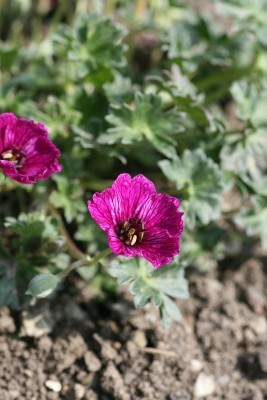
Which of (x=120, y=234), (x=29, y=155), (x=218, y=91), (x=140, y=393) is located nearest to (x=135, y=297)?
(x=120, y=234)

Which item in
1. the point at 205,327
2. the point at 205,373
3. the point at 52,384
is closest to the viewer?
the point at 52,384

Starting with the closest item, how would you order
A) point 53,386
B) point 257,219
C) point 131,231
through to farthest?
1. point 131,231
2. point 53,386
3. point 257,219

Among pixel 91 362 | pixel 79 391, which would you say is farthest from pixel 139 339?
pixel 79 391

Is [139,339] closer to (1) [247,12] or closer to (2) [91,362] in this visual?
(2) [91,362]

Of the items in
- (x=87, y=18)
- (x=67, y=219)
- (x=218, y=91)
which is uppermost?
(x=87, y=18)

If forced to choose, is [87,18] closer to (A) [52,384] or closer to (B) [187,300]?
(B) [187,300]
